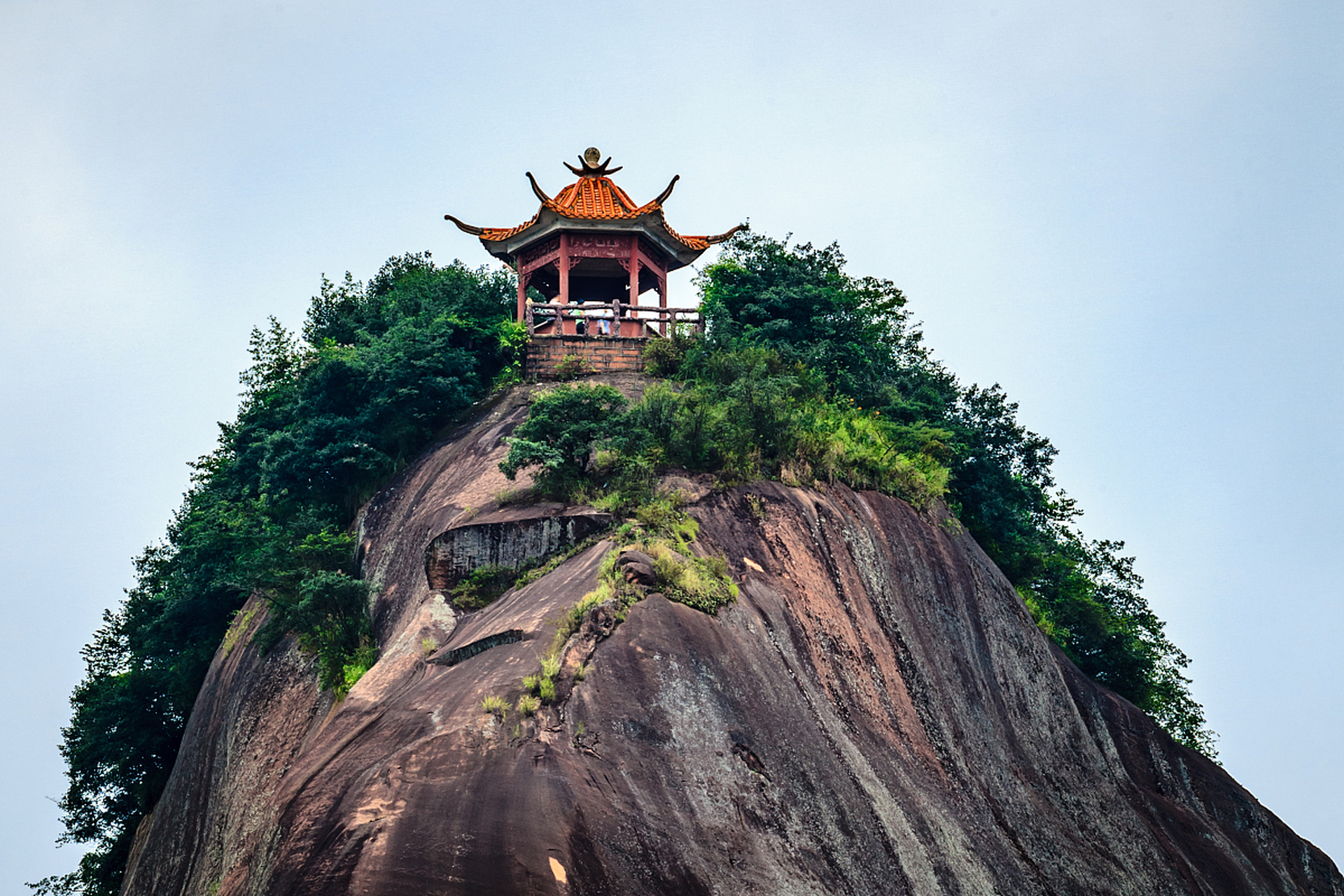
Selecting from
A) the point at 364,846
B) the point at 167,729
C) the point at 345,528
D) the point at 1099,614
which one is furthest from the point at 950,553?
the point at 167,729

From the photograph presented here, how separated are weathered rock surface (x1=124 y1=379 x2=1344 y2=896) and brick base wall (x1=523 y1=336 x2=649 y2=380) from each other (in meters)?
1.42

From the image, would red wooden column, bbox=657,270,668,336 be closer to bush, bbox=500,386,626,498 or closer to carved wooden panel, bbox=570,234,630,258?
carved wooden panel, bbox=570,234,630,258

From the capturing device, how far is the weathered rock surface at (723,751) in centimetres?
1328

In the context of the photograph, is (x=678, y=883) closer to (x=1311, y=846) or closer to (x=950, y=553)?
(x=950, y=553)

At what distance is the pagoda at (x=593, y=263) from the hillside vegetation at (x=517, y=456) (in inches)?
29.2

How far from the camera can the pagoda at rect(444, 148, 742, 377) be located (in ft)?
90.9

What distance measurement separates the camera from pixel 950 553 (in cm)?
2442

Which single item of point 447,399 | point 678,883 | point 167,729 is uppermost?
point 447,399

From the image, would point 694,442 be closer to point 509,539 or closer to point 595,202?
point 509,539

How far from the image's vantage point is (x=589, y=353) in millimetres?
27703

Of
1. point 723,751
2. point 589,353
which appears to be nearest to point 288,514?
point 589,353

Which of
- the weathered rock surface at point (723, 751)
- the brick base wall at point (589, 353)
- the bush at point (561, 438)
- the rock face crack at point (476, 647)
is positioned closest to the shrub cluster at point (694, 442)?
the bush at point (561, 438)

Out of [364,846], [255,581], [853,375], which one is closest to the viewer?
[364,846]

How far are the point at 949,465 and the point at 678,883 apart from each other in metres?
17.3
